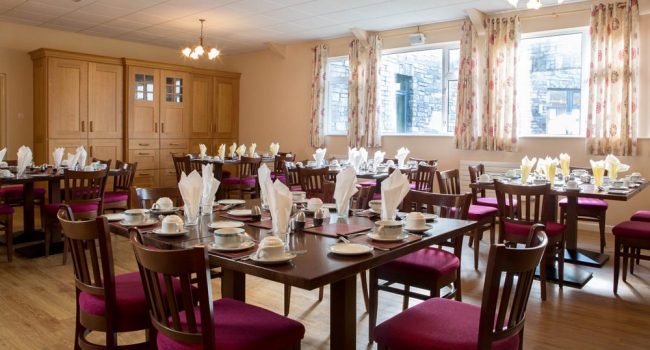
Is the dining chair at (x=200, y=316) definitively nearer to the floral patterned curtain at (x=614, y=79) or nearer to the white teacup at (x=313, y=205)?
the white teacup at (x=313, y=205)

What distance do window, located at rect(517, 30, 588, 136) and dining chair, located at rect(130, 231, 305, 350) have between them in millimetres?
5515

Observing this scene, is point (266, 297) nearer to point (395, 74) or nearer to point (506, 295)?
point (506, 295)

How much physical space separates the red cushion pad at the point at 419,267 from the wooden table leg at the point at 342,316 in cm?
71

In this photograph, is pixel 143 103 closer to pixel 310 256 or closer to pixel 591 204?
pixel 591 204

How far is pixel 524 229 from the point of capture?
3.72 m

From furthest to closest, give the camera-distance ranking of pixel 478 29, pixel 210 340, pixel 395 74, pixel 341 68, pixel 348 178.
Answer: pixel 341 68 < pixel 395 74 < pixel 478 29 < pixel 348 178 < pixel 210 340

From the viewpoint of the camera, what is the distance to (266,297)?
3607mm

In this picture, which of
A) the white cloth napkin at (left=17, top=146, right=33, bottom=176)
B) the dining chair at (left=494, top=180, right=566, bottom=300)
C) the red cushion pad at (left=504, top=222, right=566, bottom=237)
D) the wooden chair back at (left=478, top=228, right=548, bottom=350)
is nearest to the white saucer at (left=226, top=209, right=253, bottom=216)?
the wooden chair back at (left=478, top=228, right=548, bottom=350)

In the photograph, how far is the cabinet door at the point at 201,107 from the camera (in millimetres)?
9430

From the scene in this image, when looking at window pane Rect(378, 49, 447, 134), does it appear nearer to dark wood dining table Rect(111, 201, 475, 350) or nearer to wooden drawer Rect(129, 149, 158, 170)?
wooden drawer Rect(129, 149, 158, 170)

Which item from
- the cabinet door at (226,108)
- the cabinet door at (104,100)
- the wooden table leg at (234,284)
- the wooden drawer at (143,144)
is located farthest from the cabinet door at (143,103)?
the wooden table leg at (234,284)

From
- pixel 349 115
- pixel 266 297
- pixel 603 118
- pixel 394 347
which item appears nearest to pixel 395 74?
pixel 349 115

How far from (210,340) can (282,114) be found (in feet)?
26.1

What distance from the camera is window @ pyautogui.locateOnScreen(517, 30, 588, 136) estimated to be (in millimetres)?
6328
